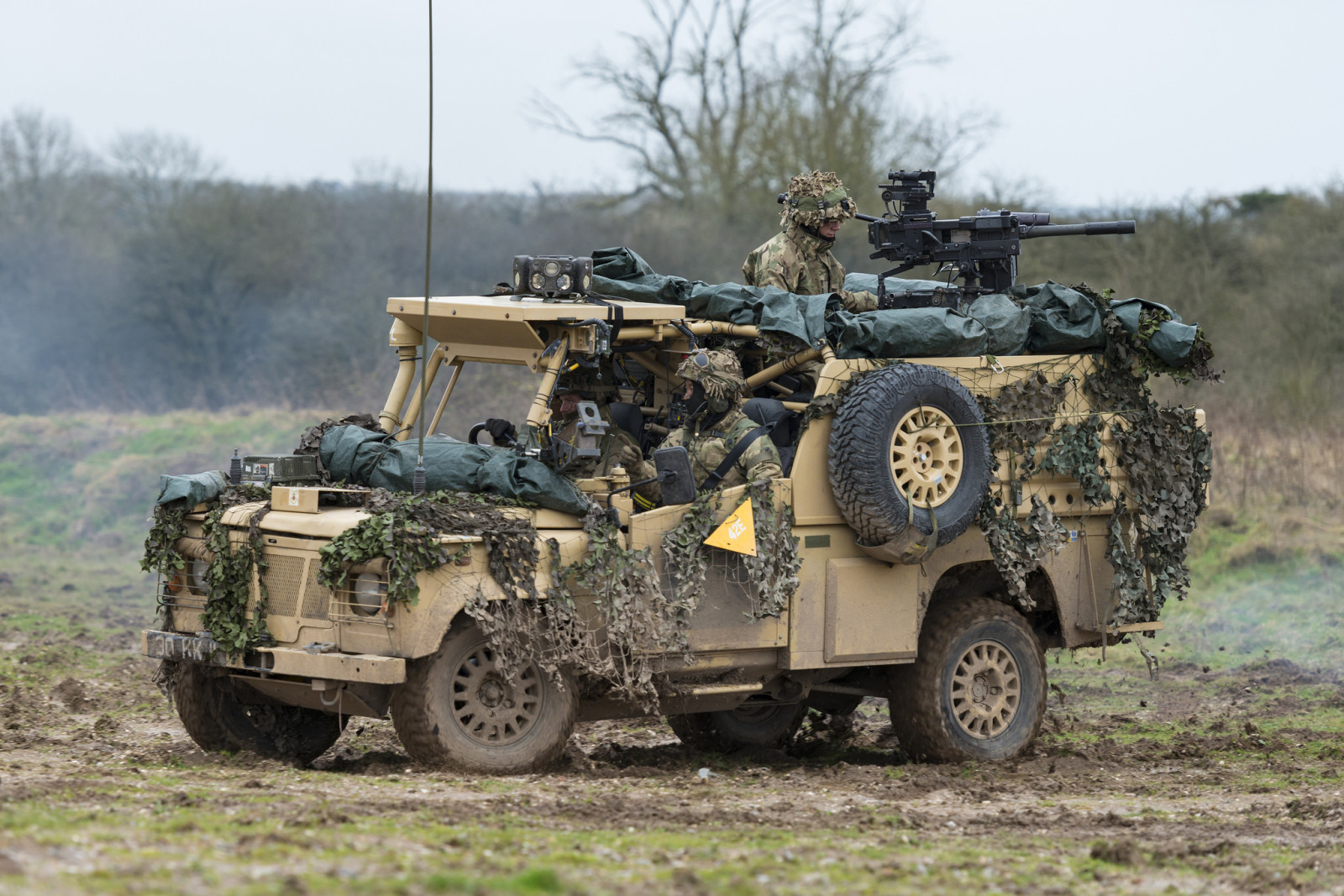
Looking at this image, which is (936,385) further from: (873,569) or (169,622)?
(169,622)

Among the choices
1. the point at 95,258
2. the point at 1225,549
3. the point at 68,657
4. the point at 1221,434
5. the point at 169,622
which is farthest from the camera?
the point at 95,258

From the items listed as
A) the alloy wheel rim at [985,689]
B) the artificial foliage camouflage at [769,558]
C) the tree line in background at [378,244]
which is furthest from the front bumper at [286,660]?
the tree line in background at [378,244]

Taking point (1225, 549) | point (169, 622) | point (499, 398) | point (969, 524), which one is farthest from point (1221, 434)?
point (169, 622)

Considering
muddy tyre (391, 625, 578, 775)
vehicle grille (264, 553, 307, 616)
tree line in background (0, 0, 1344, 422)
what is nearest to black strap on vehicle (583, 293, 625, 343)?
muddy tyre (391, 625, 578, 775)

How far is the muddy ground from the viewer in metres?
5.38

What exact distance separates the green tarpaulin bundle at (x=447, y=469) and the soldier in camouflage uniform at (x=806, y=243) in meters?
2.37

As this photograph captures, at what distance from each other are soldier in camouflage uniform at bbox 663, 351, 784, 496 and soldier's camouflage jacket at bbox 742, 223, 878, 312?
1378 millimetres

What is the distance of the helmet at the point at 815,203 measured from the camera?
10039 millimetres

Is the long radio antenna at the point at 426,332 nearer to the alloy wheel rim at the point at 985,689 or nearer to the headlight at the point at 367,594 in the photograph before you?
the headlight at the point at 367,594

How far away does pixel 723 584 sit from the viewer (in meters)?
8.44

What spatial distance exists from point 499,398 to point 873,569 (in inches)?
559

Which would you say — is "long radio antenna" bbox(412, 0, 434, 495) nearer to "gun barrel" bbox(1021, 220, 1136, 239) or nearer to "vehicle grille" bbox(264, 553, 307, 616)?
"vehicle grille" bbox(264, 553, 307, 616)

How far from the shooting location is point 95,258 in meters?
29.7

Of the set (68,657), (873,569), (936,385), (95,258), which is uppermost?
(95,258)
